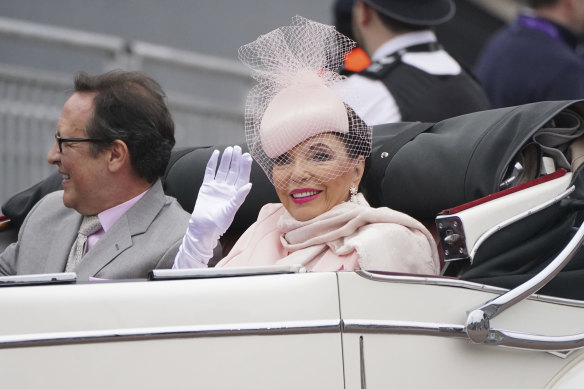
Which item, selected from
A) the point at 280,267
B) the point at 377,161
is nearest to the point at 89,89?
the point at 377,161

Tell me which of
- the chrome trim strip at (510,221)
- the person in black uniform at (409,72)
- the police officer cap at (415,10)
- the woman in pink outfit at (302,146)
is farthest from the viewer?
the police officer cap at (415,10)

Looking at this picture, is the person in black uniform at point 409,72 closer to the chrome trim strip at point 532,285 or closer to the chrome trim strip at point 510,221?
the chrome trim strip at point 510,221

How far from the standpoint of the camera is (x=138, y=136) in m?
3.89

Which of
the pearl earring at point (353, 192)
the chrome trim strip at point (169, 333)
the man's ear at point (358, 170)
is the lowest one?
the chrome trim strip at point (169, 333)

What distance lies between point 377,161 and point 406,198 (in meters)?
0.20

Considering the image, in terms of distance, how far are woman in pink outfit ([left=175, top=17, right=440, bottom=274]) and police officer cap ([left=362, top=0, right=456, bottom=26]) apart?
157cm

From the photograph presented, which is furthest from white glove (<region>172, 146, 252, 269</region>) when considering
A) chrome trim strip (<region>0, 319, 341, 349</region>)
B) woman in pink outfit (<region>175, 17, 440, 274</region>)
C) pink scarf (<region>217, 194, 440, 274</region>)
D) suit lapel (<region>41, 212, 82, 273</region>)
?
chrome trim strip (<region>0, 319, 341, 349</region>)

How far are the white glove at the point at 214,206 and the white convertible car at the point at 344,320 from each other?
623 mm

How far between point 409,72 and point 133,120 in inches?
56.7

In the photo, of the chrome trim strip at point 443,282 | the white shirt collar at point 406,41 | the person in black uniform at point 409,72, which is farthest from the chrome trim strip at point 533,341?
the white shirt collar at point 406,41

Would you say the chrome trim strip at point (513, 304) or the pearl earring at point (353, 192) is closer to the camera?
the chrome trim strip at point (513, 304)

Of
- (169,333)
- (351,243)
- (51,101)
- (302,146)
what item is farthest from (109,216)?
(51,101)

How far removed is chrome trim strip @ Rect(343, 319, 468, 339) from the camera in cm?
280

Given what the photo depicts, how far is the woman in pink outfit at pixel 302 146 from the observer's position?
3328 mm
